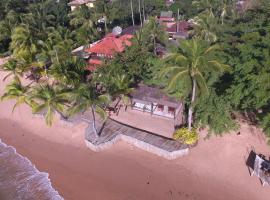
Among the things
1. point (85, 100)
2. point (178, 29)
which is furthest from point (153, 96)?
point (178, 29)

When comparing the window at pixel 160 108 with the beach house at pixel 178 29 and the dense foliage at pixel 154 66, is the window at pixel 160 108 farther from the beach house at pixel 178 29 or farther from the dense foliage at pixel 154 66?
the beach house at pixel 178 29

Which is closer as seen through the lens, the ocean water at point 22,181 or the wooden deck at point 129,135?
the ocean water at point 22,181

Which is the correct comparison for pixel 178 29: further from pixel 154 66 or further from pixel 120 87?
pixel 120 87

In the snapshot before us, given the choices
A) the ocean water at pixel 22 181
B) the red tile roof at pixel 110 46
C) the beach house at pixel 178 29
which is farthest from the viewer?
the beach house at pixel 178 29

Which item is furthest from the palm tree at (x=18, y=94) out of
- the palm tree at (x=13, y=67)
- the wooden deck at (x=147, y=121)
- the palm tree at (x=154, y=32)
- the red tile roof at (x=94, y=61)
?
the palm tree at (x=154, y=32)

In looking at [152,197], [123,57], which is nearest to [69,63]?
[123,57]

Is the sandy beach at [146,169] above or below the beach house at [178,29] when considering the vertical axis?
below

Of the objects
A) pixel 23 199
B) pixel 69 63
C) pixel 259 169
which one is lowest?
pixel 23 199

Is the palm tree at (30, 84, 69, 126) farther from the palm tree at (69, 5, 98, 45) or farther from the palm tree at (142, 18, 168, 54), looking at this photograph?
A: the palm tree at (69, 5, 98, 45)

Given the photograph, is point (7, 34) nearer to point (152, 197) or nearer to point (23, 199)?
point (23, 199)
